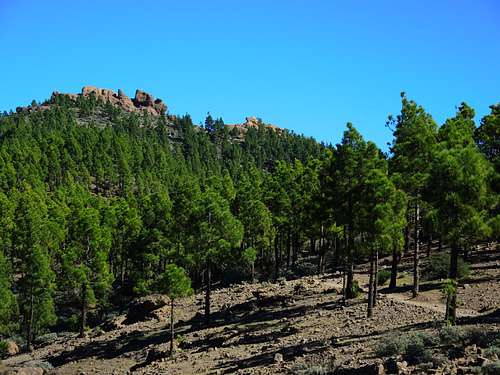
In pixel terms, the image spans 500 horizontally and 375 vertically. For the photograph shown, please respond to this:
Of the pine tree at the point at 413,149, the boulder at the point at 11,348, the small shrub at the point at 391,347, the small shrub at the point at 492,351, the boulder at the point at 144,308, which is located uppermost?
the pine tree at the point at 413,149

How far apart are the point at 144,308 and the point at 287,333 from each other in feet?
63.8

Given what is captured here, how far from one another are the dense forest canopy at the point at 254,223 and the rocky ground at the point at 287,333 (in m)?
2.02

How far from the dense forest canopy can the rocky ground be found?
→ 202 centimetres

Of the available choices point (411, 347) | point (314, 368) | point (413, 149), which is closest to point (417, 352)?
point (411, 347)

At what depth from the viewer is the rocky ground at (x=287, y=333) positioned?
2070 centimetres

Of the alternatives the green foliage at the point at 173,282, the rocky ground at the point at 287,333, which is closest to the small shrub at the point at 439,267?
the rocky ground at the point at 287,333

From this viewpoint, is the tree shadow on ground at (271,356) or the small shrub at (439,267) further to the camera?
the small shrub at (439,267)

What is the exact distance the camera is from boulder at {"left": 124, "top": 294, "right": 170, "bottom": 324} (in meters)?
42.8

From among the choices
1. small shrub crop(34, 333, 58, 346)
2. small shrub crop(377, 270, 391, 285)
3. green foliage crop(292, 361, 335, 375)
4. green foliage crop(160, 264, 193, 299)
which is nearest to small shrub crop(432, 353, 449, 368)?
green foliage crop(292, 361, 335, 375)

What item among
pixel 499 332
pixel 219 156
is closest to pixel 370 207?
pixel 499 332

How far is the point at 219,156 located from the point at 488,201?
473 ft

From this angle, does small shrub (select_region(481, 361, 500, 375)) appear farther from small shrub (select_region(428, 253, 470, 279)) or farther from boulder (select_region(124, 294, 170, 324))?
boulder (select_region(124, 294, 170, 324))

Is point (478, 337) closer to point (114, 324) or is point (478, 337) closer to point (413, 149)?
point (413, 149)

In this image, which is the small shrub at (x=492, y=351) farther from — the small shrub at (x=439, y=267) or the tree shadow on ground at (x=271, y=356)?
the small shrub at (x=439, y=267)
